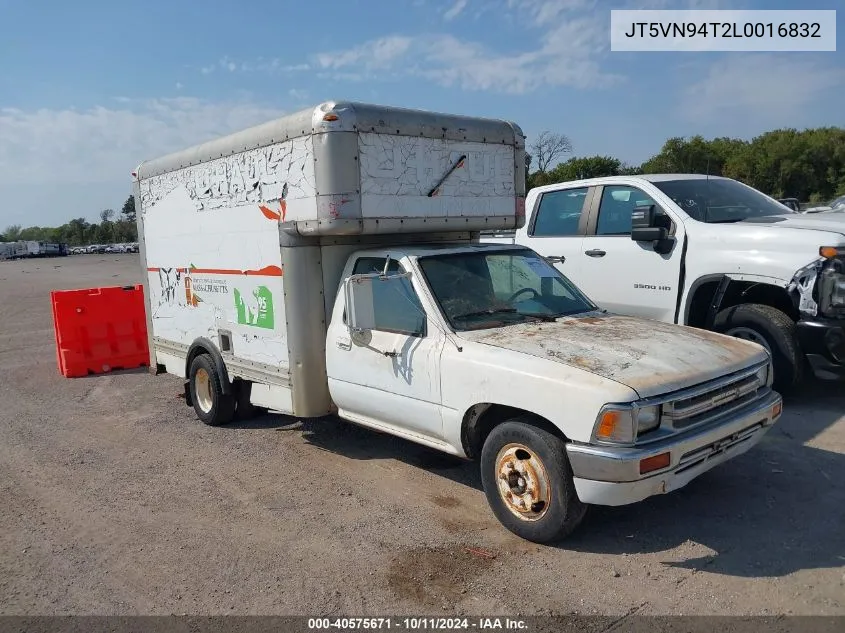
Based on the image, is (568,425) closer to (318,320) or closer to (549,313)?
(549,313)

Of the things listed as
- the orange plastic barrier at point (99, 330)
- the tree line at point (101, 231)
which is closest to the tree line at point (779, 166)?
the orange plastic barrier at point (99, 330)

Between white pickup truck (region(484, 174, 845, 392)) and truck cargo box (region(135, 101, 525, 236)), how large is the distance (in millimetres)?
1607

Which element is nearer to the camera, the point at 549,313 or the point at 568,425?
the point at 568,425

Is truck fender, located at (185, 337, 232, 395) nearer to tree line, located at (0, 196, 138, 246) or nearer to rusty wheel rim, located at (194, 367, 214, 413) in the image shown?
rusty wheel rim, located at (194, 367, 214, 413)

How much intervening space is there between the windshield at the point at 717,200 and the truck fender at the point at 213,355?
4817 mm

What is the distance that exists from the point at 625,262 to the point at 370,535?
4.32 meters

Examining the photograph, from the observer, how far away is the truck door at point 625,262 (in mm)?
7102

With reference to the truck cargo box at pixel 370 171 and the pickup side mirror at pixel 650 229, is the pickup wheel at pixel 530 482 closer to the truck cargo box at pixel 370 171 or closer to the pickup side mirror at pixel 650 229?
the truck cargo box at pixel 370 171

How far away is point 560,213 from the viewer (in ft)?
27.5

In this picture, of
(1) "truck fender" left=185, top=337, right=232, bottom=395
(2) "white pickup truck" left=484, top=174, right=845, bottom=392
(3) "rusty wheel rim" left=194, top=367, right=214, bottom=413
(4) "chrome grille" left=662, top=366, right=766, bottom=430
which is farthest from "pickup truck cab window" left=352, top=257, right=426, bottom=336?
(2) "white pickup truck" left=484, top=174, right=845, bottom=392

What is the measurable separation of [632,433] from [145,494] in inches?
145

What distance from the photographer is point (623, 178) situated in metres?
7.77

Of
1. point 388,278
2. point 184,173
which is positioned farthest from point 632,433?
point 184,173

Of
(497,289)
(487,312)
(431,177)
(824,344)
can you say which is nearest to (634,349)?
(487,312)
